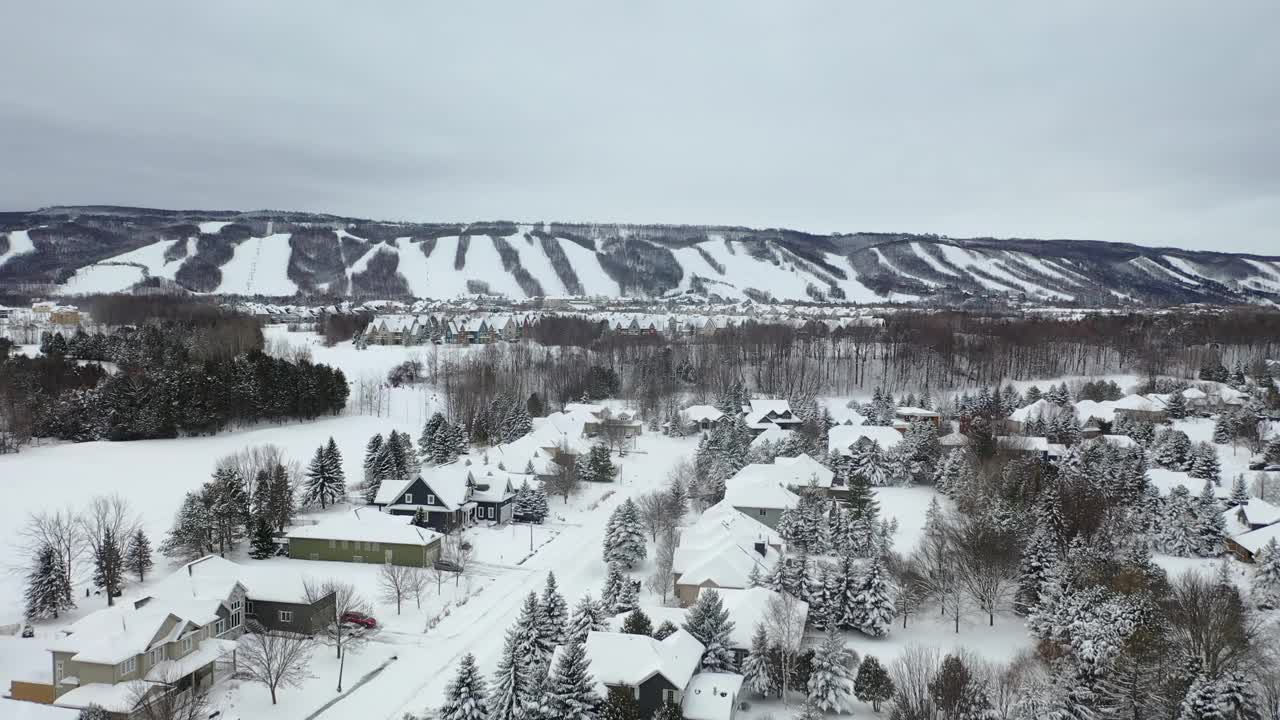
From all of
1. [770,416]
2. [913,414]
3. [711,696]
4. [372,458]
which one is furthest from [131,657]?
[913,414]

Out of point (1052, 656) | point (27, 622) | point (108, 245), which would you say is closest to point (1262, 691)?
point (1052, 656)

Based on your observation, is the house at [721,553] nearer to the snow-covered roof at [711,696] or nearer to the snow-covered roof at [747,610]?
the snow-covered roof at [747,610]

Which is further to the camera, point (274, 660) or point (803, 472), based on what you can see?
point (803, 472)

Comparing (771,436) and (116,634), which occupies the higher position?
(116,634)

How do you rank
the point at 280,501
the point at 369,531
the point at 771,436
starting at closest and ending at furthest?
the point at 369,531 → the point at 280,501 → the point at 771,436

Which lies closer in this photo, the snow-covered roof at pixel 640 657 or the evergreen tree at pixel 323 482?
the snow-covered roof at pixel 640 657

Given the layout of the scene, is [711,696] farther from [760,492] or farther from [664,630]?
[760,492]

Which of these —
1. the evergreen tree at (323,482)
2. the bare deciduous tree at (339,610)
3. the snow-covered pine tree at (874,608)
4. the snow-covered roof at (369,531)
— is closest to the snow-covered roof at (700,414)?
the evergreen tree at (323,482)

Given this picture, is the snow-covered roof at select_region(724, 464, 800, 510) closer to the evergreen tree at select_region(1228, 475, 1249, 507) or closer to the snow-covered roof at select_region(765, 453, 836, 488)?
the snow-covered roof at select_region(765, 453, 836, 488)
